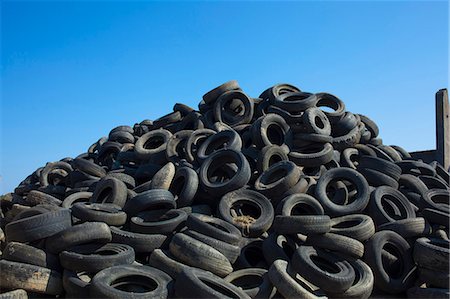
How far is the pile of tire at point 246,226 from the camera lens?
561cm

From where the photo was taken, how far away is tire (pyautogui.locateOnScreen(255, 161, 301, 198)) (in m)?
7.93

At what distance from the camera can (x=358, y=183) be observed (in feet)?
26.8

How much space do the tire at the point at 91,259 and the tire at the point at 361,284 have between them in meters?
3.13

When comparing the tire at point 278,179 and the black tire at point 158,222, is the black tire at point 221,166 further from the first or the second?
the black tire at point 158,222

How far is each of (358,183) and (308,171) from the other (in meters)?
1.86

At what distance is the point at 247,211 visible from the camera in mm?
8125

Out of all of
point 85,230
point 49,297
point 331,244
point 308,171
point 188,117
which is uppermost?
point 188,117

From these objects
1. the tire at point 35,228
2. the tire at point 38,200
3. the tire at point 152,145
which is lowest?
the tire at point 35,228

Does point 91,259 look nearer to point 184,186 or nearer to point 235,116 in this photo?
point 184,186

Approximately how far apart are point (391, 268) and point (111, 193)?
5599 mm

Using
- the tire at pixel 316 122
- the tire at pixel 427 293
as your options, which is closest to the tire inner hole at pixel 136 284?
the tire at pixel 427 293

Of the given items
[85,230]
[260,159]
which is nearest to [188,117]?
[260,159]

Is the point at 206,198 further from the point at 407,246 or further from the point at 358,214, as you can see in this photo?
the point at 407,246

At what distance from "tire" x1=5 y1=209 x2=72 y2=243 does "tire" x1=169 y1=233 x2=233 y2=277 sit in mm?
1975
